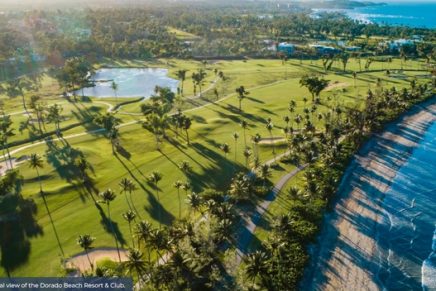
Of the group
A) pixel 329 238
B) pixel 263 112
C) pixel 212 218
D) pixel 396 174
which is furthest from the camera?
pixel 263 112

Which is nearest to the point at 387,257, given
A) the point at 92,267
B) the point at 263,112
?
the point at 92,267

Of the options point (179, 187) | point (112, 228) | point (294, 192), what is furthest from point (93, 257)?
point (294, 192)

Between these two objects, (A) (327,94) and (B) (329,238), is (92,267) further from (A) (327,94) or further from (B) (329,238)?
(A) (327,94)

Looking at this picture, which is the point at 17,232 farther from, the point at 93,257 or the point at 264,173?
the point at 264,173

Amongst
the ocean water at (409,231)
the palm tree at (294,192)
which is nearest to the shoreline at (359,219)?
the ocean water at (409,231)

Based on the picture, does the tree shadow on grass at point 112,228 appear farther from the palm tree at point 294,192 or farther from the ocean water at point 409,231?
the ocean water at point 409,231
